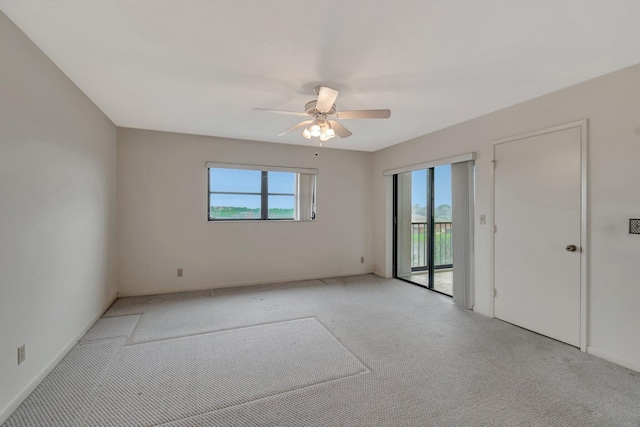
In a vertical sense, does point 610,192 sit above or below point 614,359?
above

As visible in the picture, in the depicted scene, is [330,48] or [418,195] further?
[418,195]

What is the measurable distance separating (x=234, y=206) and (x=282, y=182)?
893 mm

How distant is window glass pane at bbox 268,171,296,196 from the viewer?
4816 mm

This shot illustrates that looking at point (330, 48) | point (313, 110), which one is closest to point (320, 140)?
point (313, 110)

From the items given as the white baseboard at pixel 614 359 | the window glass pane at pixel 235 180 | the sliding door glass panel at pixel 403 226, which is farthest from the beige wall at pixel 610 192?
the window glass pane at pixel 235 180

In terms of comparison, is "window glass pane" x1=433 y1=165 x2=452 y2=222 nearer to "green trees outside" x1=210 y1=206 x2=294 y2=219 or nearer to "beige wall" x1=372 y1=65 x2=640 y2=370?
"beige wall" x1=372 y1=65 x2=640 y2=370

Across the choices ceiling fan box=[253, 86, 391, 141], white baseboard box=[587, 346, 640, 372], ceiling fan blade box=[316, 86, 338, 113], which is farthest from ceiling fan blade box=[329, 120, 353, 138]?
white baseboard box=[587, 346, 640, 372]

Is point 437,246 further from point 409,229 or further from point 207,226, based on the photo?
point 207,226

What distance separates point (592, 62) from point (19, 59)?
3940 millimetres

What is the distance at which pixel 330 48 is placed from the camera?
1.95m

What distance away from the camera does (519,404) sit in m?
1.82

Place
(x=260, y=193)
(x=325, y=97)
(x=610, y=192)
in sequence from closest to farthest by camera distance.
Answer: (x=325, y=97)
(x=610, y=192)
(x=260, y=193)

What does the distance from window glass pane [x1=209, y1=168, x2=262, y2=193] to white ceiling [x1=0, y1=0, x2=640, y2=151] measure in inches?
59.8

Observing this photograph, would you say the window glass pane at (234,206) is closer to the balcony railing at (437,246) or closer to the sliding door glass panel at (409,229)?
the sliding door glass panel at (409,229)
